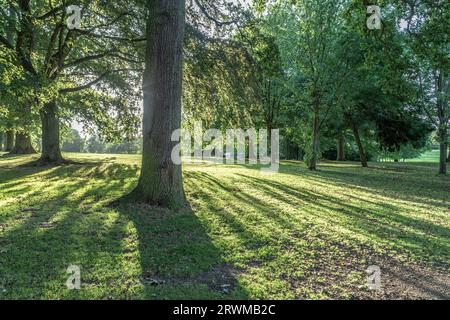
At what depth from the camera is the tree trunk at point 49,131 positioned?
15.3m

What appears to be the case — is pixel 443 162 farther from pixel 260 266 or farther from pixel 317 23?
pixel 260 266

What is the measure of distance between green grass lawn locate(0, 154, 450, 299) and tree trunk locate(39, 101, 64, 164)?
6.43 m

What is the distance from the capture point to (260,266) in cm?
462

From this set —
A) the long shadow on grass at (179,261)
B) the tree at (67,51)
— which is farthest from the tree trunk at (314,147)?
the long shadow on grass at (179,261)

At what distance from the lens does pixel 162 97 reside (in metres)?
7.12

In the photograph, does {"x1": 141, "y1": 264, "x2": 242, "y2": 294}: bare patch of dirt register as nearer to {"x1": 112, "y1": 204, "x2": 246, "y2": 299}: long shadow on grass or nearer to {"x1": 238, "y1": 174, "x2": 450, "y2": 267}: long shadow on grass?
{"x1": 112, "y1": 204, "x2": 246, "y2": 299}: long shadow on grass

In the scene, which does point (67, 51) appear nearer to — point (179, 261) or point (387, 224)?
point (179, 261)

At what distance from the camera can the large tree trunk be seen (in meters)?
7.09

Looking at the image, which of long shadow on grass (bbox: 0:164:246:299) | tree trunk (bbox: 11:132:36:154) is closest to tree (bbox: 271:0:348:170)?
long shadow on grass (bbox: 0:164:246:299)

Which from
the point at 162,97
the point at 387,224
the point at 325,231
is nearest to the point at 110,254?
the point at 162,97

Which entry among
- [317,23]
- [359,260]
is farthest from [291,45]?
[359,260]

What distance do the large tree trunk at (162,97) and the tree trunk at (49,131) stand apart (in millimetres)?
10060

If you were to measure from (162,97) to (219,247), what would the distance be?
11.6 ft
